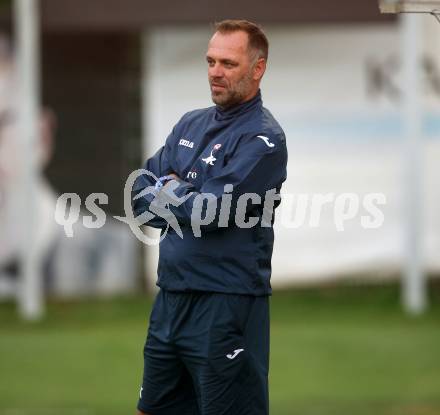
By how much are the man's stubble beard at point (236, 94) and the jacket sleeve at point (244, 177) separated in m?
0.15

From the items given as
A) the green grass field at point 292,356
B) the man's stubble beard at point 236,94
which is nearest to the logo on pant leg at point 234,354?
the man's stubble beard at point 236,94

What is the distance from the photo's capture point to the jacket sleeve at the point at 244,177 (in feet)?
15.0

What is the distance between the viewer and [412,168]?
1091 cm

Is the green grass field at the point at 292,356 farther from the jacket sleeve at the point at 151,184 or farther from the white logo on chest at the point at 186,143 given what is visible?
the white logo on chest at the point at 186,143

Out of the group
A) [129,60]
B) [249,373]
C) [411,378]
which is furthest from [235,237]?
[129,60]

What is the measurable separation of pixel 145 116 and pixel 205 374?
681 cm

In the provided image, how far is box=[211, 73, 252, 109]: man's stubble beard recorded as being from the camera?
4668 millimetres

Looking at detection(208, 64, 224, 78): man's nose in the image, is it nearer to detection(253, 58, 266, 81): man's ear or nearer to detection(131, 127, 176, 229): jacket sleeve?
detection(253, 58, 266, 81): man's ear

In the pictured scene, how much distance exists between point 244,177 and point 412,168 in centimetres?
652

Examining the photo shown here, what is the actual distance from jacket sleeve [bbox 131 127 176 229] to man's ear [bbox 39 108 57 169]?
6.54 metres

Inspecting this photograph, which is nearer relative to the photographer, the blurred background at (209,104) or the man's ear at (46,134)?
Answer: the blurred background at (209,104)

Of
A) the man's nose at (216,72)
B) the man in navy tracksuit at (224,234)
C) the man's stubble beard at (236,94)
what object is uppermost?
the man's nose at (216,72)

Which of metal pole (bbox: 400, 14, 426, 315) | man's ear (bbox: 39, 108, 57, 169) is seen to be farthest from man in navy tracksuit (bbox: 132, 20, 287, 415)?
man's ear (bbox: 39, 108, 57, 169)

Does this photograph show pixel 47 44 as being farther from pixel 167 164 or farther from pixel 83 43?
pixel 167 164
